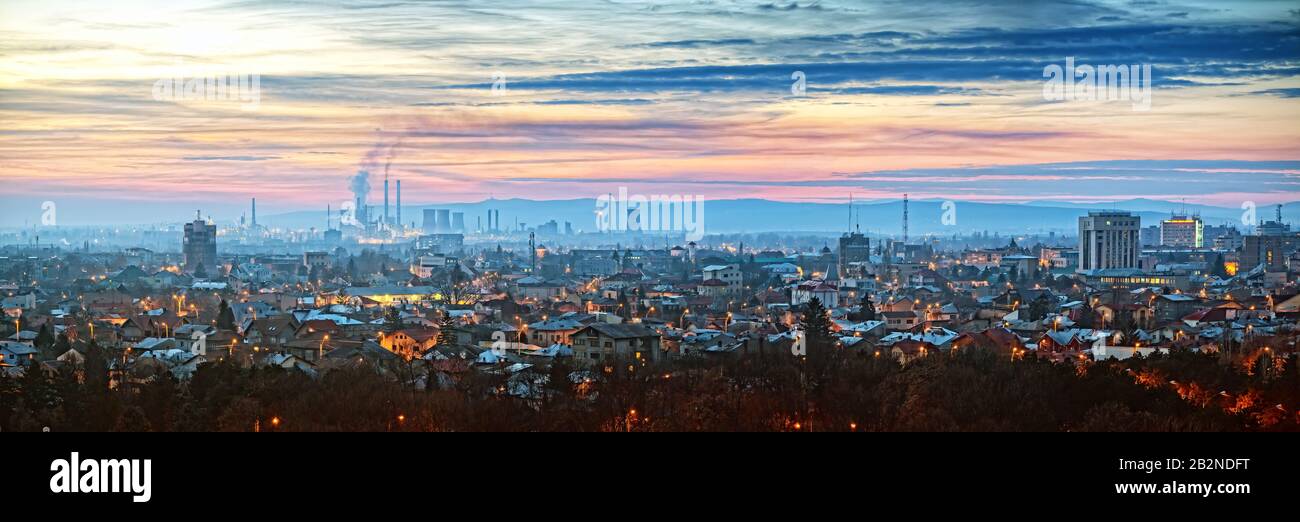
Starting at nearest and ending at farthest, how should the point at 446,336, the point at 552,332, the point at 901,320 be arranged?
the point at 446,336 → the point at 552,332 → the point at 901,320

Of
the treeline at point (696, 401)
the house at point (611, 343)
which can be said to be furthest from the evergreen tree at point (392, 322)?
the treeline at point (696, 401)

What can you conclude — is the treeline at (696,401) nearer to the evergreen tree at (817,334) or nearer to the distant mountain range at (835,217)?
the evergreen tree at (817,334)

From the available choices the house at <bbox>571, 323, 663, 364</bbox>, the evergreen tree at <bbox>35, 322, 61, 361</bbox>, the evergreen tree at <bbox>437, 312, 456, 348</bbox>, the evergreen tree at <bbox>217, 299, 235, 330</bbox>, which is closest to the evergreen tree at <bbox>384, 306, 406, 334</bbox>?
the evergreen tree at <bbox>437, 312, 456, 348</bbox>

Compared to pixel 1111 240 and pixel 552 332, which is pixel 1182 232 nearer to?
pixel 1111 240

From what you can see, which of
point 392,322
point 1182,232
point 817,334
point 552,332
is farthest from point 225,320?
point 1182,232

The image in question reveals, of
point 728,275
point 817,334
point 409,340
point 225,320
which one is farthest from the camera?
point 728,275
